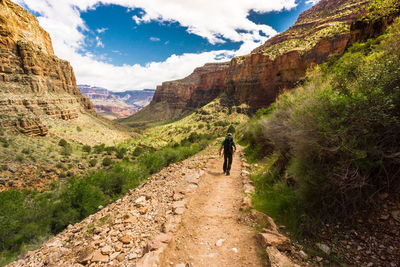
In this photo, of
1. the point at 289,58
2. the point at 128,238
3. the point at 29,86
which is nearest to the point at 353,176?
the point at 128,238

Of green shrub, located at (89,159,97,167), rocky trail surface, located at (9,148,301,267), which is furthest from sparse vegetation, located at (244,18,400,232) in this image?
green shrub, located at (89,159,97,167)

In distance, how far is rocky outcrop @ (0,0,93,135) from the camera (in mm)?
28150

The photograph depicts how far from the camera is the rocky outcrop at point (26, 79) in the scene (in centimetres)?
2815

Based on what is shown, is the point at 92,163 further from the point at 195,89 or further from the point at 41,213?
the point at 195,89

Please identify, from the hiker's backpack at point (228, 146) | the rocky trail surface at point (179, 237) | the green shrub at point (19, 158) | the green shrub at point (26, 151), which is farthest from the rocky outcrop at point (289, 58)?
the green shrub at point (26, 151)

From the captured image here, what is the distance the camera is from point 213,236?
143 inches

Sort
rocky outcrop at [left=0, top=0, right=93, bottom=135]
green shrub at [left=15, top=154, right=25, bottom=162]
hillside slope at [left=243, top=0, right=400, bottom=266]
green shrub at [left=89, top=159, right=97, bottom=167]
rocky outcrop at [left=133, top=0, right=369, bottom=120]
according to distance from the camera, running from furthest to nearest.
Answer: rocky outcrop at [left=133, top=0, right=369, bottom=120] → rocky outcrop at [left=0, top=0, right=93, bottom=135] → green shrub at [left=89, top=159, right=97, bottom=167] → green shrub at [left=15, top=154, right=25, bottom=162] → hillside slope at [left=243, top=0, right=400, bottom=266]

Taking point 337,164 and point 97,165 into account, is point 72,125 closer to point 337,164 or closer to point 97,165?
point 97,165

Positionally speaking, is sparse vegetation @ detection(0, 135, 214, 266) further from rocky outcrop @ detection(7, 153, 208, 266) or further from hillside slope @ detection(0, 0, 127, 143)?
hillside slope @ detection(0, 0, 127, 143)

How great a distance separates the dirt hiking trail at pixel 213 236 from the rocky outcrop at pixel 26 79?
35.3 m

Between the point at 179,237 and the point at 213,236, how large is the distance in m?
0.75

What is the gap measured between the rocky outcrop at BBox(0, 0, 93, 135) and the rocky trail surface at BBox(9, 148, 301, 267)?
33459 mm

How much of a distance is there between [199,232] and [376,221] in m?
3.15

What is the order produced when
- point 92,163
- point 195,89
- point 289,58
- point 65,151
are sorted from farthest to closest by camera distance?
1. point 195,89
2. point 289,58
3. point 65,151
4. point 92,163
